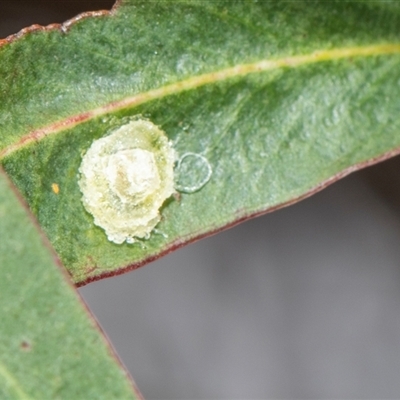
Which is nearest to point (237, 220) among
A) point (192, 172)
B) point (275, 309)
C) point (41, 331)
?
point (192, 172)

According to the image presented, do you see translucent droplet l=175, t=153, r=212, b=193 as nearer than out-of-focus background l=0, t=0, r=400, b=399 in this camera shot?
Yes

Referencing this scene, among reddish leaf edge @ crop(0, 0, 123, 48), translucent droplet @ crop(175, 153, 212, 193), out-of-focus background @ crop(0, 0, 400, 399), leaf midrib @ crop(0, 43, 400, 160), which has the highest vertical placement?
reddish leaf edge @ crop(0, 0, 123, 48)

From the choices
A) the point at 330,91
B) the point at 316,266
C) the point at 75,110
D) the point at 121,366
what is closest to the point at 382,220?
the point at 316,266

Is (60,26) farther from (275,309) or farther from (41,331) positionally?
(275,309)

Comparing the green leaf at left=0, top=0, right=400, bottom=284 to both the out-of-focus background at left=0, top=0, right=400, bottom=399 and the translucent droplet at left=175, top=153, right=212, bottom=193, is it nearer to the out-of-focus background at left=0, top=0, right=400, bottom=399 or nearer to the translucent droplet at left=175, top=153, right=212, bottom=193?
the translucent droplet at left=175, top=153, right=212, bottom=193

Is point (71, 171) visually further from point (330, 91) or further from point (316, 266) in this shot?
point (316, 266)

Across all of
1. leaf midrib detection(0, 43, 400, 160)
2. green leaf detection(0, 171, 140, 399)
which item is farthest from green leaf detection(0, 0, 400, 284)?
green leaf detection(0, 171, 140, 399)

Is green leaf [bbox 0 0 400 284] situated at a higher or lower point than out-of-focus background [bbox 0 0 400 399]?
higher
